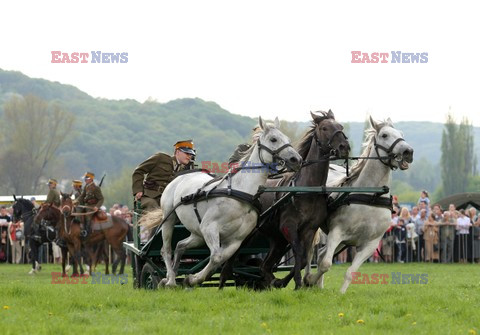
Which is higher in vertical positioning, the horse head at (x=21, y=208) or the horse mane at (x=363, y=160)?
the horse mane at (x=363, y=160)

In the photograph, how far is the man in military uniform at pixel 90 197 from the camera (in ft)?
72.2

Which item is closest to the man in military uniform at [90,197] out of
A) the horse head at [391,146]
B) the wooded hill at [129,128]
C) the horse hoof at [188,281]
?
the horse hoof at [188,281]

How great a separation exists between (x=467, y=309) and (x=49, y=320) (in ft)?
13.7

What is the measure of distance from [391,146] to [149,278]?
3.84 meters

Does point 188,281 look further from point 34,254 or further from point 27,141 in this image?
point 27,141

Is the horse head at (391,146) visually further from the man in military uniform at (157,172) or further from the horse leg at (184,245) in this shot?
the man in military uniform at (157,172)

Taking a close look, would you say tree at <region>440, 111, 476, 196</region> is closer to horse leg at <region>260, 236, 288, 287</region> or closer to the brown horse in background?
the brown horse in background

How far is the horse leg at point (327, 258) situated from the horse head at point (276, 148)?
3.98ft

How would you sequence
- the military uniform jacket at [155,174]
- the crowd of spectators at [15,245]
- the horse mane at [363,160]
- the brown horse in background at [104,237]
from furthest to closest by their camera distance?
the crowd of spectators at [15,245] → the brown horse in background at [104,237] → the military uniform jacket at [155,174] → the horse mane at [363,160]

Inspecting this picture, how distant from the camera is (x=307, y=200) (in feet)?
35.9

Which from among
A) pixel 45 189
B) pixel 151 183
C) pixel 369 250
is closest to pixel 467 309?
pixel 369 250

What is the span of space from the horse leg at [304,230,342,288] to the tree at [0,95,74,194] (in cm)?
9413

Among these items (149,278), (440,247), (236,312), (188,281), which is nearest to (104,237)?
(440,247)

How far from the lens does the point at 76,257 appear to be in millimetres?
22391
